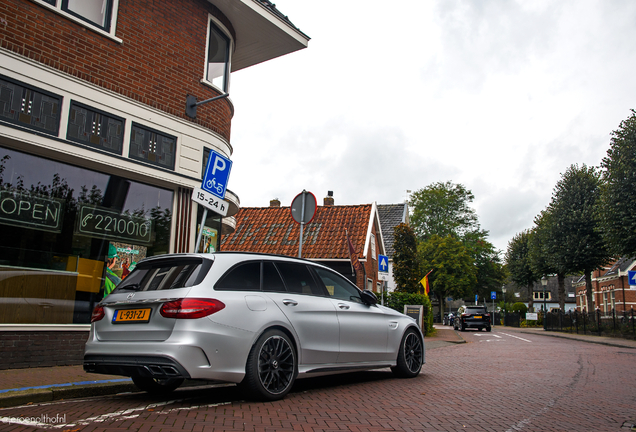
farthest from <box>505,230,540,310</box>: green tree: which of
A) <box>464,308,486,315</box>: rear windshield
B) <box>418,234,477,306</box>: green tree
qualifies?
<box>464,308,486,315</box>: rear windshield

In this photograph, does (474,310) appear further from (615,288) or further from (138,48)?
(138,48)

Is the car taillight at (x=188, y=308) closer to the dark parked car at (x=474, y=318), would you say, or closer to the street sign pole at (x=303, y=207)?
the street sign pole at (x=303, y=207)

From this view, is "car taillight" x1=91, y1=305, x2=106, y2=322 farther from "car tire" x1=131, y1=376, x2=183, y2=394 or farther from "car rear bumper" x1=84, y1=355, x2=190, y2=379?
"car tire" x1=131, y1=376, x2=183, y2=394

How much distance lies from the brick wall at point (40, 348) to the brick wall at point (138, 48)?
4143mm

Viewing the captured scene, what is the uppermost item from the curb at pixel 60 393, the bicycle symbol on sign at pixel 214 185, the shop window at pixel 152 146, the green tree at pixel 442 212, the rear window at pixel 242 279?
the green tree at pixel 442 212

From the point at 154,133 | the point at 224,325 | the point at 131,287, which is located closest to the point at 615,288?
the point at 154,133

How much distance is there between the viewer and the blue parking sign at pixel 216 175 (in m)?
7.84

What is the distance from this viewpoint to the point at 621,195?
2423 centimetres

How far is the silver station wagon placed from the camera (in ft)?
17.1

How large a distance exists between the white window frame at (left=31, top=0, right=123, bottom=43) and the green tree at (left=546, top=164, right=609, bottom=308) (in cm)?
3148

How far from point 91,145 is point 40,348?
10.8 ft

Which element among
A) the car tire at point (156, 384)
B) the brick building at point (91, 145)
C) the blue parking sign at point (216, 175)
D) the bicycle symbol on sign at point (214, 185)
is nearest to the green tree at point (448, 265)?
the brick building at point (91, 145)

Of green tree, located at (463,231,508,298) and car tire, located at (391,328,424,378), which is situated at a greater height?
green tree, located at (463,231,508,298)

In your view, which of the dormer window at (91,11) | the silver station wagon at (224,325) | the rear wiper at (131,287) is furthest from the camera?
the dormer window at (91,11)
